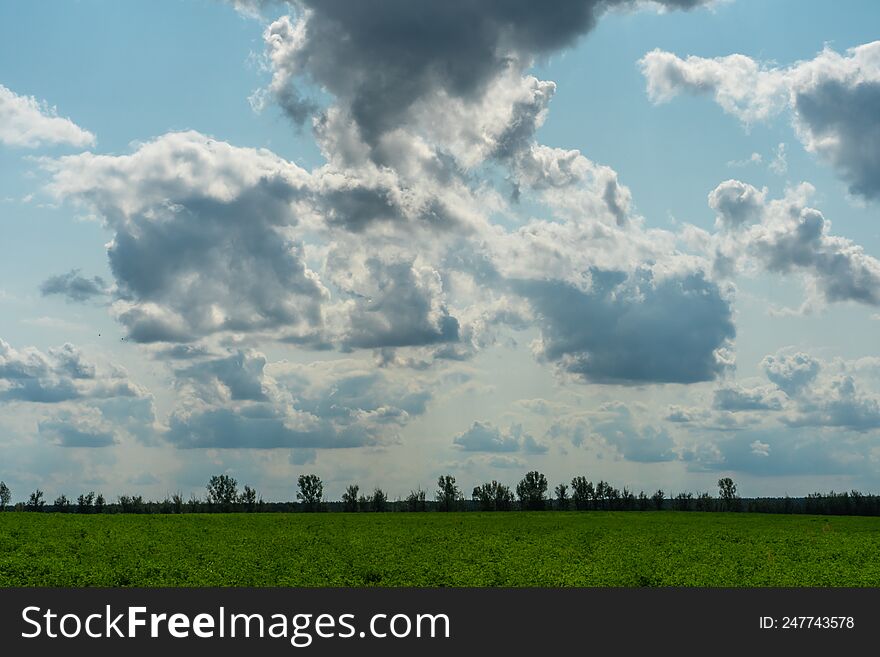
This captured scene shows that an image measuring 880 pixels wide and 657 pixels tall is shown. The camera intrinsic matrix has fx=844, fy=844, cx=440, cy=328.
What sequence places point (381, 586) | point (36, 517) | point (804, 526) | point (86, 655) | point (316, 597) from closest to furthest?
point (86, 655) < point (316, 597) < point (381, 586) < point (36, 517) < point (804, 526)

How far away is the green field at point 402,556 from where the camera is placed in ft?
167

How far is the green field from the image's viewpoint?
50969 mm

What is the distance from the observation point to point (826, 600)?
1785 inches

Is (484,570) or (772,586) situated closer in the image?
(772,586)

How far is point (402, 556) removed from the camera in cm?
6134

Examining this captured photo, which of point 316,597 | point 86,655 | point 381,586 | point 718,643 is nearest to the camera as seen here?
point 86,655

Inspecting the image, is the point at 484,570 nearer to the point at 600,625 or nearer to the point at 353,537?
the point at 600,625

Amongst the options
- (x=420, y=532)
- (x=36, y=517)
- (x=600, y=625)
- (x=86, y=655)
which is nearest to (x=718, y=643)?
(x=600, y=625)

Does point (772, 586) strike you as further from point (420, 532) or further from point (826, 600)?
point (420, 532)

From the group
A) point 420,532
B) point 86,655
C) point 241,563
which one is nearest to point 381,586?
point 241,563

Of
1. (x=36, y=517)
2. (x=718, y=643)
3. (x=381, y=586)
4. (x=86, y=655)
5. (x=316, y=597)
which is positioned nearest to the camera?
(x=86, y=655)

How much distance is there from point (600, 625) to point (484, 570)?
1629 centimetres

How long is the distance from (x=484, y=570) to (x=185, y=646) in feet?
82.9

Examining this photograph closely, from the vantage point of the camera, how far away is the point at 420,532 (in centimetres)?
8538
